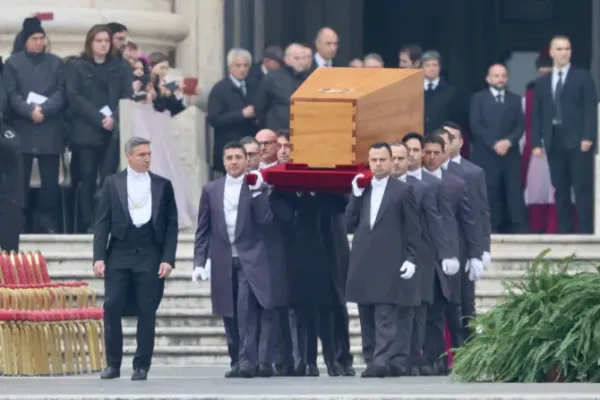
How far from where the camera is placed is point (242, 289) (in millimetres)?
19781

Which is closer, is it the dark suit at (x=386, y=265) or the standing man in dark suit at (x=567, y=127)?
the dark suit at (x=386, y=265)

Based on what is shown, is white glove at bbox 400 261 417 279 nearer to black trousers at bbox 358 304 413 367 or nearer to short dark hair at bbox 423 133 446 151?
black trousers at bbox 358 304 413 367

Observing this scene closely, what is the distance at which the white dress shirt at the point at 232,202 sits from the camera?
65.3 ft

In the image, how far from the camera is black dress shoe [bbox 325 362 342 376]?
19.6 metres

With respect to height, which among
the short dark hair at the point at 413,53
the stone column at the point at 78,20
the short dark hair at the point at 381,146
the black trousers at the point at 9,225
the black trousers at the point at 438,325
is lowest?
the black trousers at the point at 438,325

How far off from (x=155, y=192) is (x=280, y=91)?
4334 mm

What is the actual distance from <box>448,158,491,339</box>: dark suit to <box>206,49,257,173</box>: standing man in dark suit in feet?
11.8

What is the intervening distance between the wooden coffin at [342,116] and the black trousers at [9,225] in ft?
10.5

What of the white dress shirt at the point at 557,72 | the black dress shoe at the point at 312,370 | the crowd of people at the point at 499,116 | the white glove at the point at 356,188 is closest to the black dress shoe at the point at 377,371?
the black dress shoe at the point at 312,370

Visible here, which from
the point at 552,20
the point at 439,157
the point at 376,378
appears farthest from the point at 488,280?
the point at 552,20

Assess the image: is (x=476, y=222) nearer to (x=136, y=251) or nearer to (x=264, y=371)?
(x=264, y=371)

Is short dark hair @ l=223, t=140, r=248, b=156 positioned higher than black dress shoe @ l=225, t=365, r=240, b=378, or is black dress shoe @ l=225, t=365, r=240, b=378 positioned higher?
short dark hair @ l=223, t=140, r=248, b=156

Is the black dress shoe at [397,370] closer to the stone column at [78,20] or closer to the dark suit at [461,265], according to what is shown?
the dark suit at [461,265]

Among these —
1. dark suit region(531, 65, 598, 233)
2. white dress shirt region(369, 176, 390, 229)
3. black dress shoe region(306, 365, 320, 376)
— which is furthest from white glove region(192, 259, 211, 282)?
dark suit region(531, 65, 598, 233)
